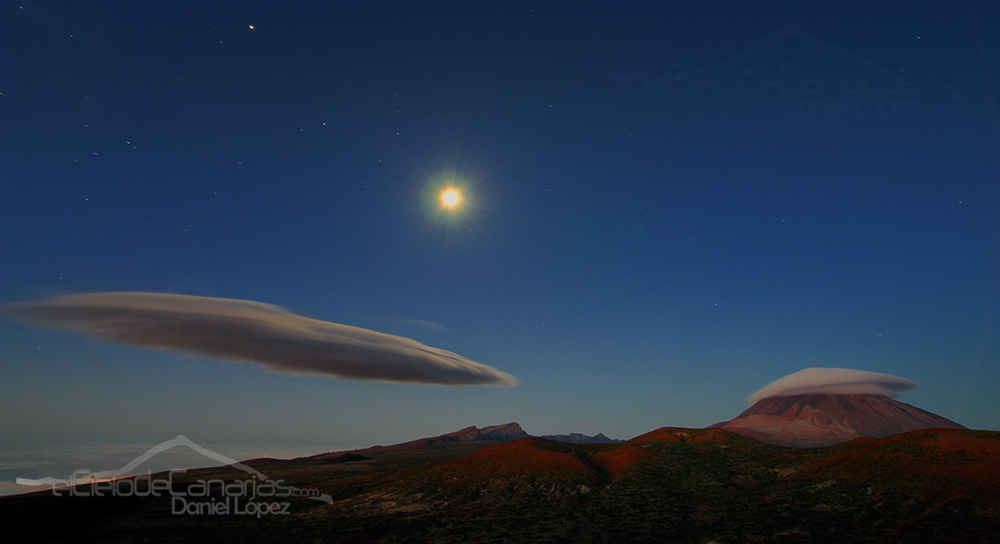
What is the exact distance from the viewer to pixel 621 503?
55.5 metres

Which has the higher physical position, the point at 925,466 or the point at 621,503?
the point at 925,466

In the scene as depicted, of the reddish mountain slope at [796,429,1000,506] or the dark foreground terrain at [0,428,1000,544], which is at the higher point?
the reddish mountain slope at [796,429,1000,506]

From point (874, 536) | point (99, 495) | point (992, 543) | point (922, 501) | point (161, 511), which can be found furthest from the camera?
point (99, 495)

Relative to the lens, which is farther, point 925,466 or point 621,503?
point 621,503

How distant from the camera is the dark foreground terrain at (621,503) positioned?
133 ft

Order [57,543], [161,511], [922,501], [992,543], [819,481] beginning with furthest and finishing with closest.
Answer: [161,511] → [819,481] → [57,543] → [922,501] → [992,543]

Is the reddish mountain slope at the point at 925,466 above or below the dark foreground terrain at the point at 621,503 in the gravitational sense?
above

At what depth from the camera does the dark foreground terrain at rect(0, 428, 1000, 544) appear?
40.5 metres

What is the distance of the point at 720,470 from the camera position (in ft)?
231

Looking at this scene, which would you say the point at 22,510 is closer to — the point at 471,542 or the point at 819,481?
the point at 471,542

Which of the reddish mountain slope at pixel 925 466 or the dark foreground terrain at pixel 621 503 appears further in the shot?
the reddish mountain slope at pixel 925 466

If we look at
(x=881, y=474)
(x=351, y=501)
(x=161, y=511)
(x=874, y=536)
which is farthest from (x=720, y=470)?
(x=161, y=511)

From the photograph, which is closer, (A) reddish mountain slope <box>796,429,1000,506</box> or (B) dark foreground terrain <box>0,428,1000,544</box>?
(B) dark foreground terrain <box>0,428,1000,544</box>

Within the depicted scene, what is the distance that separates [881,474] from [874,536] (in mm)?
18510
